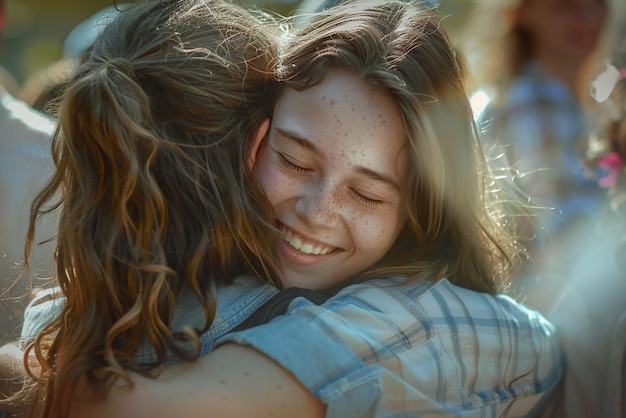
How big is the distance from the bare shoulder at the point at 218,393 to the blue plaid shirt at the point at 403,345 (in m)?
0.03

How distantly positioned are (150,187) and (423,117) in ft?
2.22

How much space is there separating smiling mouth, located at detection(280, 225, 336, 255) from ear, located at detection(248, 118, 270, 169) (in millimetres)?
191

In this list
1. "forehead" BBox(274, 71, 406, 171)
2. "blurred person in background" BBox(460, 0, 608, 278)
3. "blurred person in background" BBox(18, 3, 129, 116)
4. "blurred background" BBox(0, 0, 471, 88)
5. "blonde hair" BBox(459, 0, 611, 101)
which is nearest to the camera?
"forehead" BBox(274, 71, 406, 171)

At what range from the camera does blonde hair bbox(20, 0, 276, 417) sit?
1810 millimetres

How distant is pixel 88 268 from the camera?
6.05 feet

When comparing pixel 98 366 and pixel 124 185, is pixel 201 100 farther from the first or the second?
pixel 98 366

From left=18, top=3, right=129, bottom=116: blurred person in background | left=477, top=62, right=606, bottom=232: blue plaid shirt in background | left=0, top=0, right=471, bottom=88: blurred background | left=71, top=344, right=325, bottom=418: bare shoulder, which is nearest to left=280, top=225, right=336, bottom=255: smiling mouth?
left=71, top=344, right=325, bottom=418: bare shoulder

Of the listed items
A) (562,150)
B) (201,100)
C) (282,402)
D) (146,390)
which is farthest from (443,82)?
(562,150)

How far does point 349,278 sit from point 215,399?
648 mm

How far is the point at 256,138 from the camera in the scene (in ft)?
6.84

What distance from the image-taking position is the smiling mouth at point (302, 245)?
208 cm

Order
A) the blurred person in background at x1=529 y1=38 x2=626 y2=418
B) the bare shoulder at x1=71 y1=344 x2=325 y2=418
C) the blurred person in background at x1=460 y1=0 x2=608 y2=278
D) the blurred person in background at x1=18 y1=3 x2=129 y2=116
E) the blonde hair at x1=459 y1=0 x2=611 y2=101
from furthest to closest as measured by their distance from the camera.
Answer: the blonde hair at x1=459 y1=0 x2=611 y2=101
the blurred person in background at x1=460 y1=0 x2=608 y2=278
the blurred person in background at x1=18 y1=3 x2=129 y2=116
the blurred person in background at x1=529 y1=38 x2=626 y2=418
the bare shoulder at x1=71 y1=344 x2=325 y2=418

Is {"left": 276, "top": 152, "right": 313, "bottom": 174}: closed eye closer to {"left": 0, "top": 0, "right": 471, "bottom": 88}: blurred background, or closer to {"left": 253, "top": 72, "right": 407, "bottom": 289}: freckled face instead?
{"left": 253, "top": 72, "right": 407, "bottom": 289}: freckled face

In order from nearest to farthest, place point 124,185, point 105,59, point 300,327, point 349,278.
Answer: point 300,327, point 124,185, point 105,59, point 349,278
